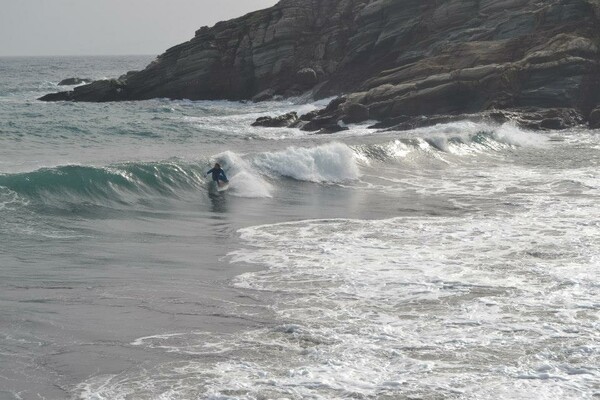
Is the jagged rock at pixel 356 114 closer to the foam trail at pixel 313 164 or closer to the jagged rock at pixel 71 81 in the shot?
the foam trail at pixel 313 164

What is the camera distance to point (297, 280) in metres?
14.1

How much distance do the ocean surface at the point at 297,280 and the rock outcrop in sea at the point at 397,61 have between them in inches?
526

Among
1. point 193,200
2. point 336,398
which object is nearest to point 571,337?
point 336,398

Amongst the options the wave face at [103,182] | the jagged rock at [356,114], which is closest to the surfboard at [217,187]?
the wave face at [103,182]

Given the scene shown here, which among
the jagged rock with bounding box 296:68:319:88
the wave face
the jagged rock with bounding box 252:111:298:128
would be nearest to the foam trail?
the wave face

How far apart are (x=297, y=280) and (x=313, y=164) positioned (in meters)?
14.7

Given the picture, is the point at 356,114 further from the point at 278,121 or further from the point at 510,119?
the point at 510,119

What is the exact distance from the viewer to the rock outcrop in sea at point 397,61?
42.5m

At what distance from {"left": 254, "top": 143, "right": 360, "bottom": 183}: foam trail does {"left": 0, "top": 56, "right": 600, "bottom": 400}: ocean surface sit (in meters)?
0.07

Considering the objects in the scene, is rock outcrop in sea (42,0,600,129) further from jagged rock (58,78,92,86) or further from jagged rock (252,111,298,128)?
jagged rock (58,78,92,86)

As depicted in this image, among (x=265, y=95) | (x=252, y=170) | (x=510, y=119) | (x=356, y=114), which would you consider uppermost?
(x=265, y=95)

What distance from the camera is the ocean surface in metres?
9.84

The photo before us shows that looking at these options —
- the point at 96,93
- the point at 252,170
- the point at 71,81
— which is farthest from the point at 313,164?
the point at 71,81

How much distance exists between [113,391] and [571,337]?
5983 millimetres
